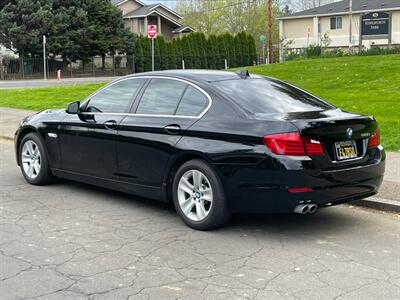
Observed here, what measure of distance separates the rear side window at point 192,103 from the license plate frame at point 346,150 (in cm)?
139

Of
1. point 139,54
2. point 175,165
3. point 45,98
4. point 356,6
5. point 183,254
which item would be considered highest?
point 356,6

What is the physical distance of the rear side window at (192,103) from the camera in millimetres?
Answer: 5926

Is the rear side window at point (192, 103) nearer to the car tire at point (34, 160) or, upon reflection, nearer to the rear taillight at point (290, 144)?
the rear taillight at point (290, 144)

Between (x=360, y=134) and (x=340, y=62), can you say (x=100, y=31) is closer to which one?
(x=340, y=62)

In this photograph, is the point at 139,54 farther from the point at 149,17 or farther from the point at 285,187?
the point at 285,187

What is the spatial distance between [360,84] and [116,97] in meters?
10.6

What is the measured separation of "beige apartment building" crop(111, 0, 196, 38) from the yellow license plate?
5985cm

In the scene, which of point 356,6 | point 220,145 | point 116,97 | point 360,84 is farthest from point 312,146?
point 356,6

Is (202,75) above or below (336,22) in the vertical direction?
below

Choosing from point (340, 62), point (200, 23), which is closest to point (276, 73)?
point (340, 62)

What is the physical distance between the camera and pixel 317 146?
5262 mm

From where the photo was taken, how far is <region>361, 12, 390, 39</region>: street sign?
94.9ft

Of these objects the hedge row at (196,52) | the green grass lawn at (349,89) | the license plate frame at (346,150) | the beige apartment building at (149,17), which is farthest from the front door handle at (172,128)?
the beige apartment building at (149,17)

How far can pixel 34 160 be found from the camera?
25.8 ft
